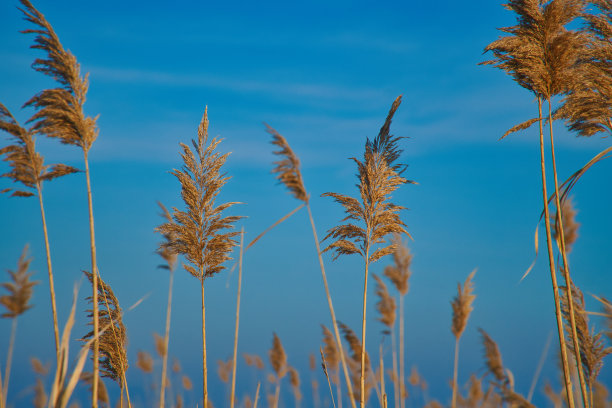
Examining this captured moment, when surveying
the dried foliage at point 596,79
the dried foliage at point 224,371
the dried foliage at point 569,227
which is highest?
the dried foliage at point 596,79

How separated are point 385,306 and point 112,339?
4.18m

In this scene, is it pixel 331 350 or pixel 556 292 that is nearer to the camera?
pixel 556 292

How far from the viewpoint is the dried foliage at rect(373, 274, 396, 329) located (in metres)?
7.58

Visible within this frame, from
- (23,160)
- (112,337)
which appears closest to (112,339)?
(112,337)

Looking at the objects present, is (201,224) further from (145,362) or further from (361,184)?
(145,362)

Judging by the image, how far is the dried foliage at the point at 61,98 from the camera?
14.4ft

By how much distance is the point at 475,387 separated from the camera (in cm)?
866

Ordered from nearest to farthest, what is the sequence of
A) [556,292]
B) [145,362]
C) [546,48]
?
[556,292] → [546,48] → [145,362]

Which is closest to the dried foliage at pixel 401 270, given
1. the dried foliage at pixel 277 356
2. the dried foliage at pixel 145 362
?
the dried foliage at pixel 277 356

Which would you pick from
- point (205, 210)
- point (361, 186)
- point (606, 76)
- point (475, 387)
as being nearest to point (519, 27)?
point (606, 76)

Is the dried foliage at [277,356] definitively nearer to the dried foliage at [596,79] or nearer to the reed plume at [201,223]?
the reed plume at [201,223]

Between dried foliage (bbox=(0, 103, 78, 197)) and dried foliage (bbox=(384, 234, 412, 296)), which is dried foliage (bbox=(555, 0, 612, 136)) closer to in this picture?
dried foliage (bbox=(384, 234, 412, 296))

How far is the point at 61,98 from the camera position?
4.38 meters

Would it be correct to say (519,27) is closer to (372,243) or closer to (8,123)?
(372,243)
